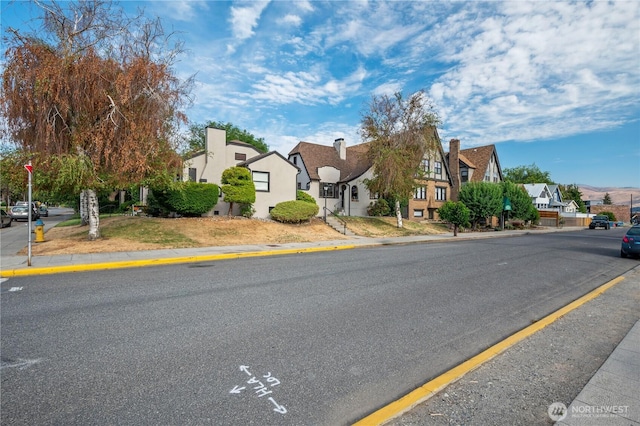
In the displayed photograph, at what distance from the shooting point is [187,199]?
20172mm

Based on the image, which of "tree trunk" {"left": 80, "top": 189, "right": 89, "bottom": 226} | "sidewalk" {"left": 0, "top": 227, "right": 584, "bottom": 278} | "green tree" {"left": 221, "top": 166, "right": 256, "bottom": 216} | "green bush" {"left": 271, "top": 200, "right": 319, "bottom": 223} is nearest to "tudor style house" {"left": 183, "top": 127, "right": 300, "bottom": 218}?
"green bush" {"left": 271, "top": 200, "right": 319, "bottom": 223}

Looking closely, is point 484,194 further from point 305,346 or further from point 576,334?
point 305,346

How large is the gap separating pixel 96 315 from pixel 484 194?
33644mm

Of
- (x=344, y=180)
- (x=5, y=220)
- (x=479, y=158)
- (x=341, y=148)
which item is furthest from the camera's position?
(x=479, y=158)

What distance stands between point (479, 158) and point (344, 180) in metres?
25.6

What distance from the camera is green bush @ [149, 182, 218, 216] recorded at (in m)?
20.1

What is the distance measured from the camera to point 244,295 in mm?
6922

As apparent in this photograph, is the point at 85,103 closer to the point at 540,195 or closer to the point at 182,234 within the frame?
the point at 182,234

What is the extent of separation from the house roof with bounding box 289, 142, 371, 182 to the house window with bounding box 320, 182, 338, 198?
103cm

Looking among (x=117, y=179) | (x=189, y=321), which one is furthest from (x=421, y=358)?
(x=117, y=179)

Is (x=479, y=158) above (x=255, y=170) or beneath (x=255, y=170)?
above

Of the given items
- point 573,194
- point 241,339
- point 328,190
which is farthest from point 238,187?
point 573,194

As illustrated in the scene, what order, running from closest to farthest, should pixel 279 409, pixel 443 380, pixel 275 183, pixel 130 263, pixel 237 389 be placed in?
pixel 279 409
pixel 237 389
pixel 443 380
pixel 130 263
pixel 275 183

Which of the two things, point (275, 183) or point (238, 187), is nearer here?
point (238, 187)
